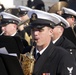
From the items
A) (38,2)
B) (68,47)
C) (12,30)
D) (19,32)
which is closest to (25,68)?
(68,47)

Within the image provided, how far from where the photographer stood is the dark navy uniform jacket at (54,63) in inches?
178

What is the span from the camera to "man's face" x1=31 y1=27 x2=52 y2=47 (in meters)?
4.73

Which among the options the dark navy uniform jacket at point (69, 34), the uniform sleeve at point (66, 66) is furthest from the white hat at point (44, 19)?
the dark navy uniform jacket at point (69, 34)

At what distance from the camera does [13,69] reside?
13.2ft

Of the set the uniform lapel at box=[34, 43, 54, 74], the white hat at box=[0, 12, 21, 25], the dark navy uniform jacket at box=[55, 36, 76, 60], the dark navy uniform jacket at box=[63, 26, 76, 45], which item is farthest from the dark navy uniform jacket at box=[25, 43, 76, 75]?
the white hat at box=[0, 12, 21, 25]

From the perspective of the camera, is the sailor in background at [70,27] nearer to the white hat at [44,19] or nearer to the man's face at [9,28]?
the man's face at [9,28]

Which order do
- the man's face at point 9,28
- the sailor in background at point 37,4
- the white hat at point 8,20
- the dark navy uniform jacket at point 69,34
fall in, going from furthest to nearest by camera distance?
the sailor in background at point 37,4
the white hat at point 8,20
the man's face at point 9,28
the dark navy uniform jacket at point 69,34

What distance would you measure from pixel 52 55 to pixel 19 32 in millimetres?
3828

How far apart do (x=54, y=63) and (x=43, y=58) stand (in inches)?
6.0

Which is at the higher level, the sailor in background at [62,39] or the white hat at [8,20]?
the sailor in background at [62,39]

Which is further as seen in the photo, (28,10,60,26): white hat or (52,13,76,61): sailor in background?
(52,13,76,61): sailor in background

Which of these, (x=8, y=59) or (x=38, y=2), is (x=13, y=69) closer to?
(x=8, y=59)

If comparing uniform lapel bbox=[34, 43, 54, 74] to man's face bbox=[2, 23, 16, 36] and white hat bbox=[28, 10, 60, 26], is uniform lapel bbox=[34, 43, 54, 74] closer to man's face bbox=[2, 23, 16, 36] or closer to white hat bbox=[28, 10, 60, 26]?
white hat bbox=[28, 10, 60, 26]

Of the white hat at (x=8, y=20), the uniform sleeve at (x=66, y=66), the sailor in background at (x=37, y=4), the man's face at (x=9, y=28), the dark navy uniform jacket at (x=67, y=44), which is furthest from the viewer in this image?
the sailor in background at (x=37, y=4)
